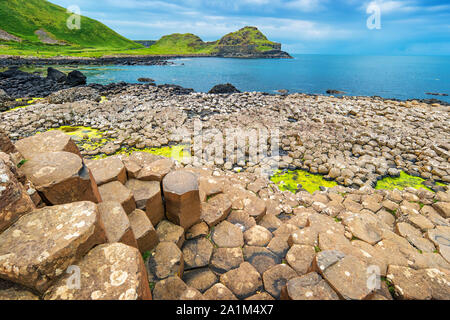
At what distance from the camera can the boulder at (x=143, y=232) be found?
3062 millimetres

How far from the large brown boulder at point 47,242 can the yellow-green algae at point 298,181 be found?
612 centimetres

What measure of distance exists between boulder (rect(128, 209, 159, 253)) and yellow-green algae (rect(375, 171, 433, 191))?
8.03 meters

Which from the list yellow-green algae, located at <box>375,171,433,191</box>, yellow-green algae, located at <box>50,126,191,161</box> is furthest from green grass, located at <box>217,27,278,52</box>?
yellow-green algae, located at <box>375,171,433,191</box>

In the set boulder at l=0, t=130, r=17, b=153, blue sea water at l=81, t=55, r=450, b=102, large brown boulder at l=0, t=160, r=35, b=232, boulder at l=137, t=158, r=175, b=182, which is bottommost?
boulder at l=137, t=158, r=175, b=182

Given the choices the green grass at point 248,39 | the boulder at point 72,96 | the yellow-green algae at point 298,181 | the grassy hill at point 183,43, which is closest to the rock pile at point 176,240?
the yellow-green algae at point 298,181

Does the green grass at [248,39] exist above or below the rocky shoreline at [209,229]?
above

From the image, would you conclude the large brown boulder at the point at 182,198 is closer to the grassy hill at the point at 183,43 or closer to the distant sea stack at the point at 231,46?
the distant sea stack at the point at 231,46

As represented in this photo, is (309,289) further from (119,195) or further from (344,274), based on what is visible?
(119,195)

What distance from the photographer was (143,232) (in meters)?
3.08

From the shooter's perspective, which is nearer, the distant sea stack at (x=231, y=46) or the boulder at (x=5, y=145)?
the boulder at (x=5, y=145)

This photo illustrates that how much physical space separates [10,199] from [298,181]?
755cm

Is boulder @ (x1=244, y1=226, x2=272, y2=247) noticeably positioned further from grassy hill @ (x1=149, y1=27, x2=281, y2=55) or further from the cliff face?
grassy hill @ (x1=149, y1=27, x2=281, y2=55)

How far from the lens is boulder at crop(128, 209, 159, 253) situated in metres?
3.06
